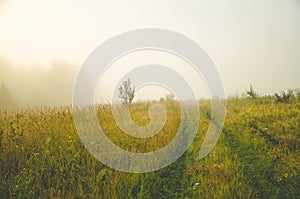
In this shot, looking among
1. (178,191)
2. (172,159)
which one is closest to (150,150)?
(172,159)

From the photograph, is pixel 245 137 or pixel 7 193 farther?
pixel 245 137

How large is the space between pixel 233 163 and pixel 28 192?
4879 mm

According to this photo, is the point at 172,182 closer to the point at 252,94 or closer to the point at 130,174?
the point at 130,174

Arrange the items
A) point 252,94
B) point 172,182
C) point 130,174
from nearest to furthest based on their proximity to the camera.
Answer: point 130,174
point 172,182
point 252,94

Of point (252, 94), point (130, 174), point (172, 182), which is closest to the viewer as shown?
point (130, 174)

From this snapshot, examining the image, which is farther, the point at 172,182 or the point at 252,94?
the point at 252,94

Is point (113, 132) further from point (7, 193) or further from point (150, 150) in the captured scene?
point (7, 193)

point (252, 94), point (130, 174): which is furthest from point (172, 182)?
point (252, 94)

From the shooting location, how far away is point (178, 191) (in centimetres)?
582

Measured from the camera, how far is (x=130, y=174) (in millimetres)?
5941

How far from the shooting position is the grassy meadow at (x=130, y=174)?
530cm

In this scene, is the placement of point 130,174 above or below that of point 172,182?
above

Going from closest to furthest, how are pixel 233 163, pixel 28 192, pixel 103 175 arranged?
pixel 28 192, pixel 103 175, pixel 233 163

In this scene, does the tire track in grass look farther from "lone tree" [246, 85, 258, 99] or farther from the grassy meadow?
"lone tree" [246, 85, 258, 99]
